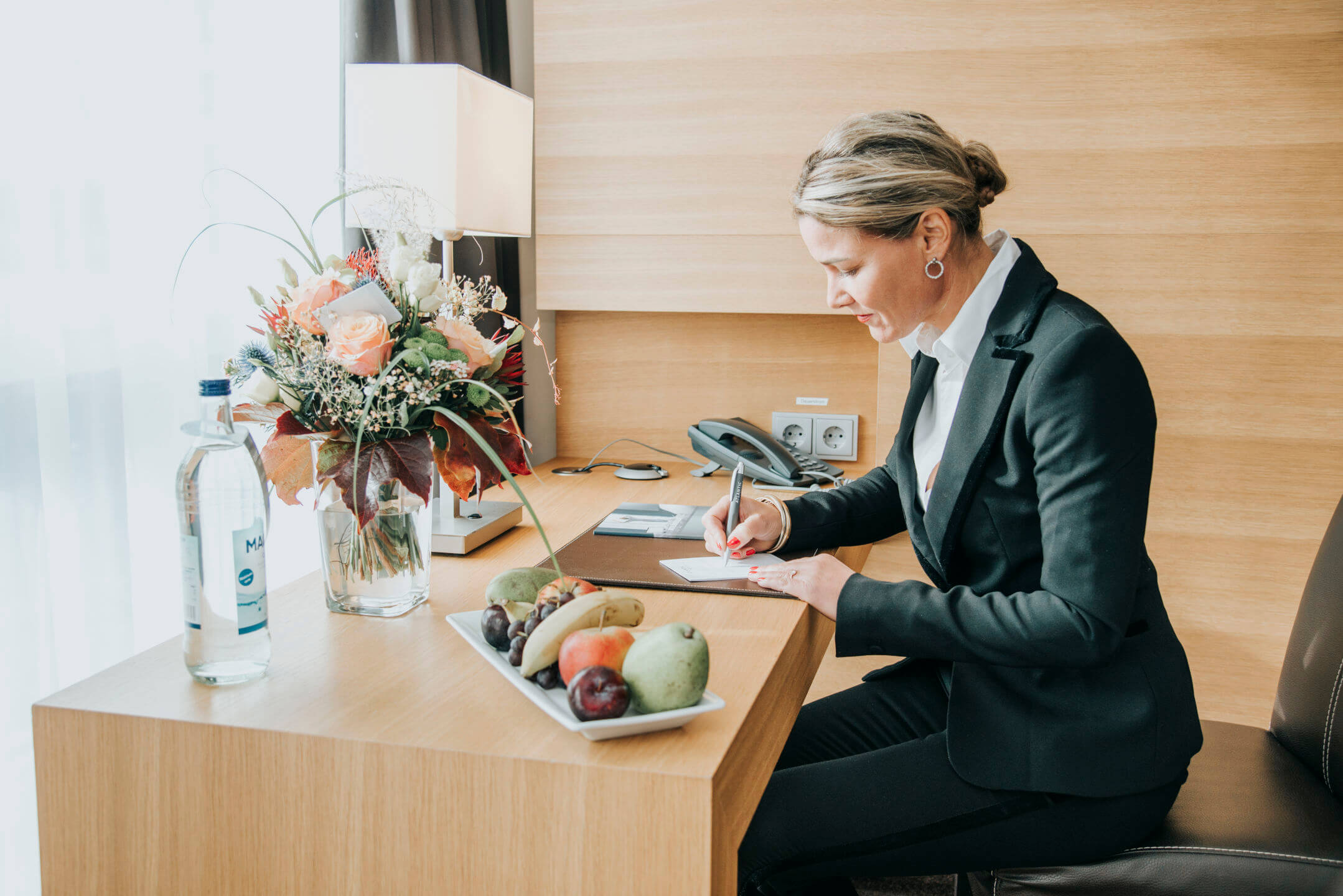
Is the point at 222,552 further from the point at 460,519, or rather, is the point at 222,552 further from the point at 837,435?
the point at 837,435

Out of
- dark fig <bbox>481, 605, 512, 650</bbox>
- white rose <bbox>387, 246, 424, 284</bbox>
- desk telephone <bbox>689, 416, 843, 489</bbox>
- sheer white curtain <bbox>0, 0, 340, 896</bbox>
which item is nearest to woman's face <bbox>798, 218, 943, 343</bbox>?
white rose <bbox>387, 246, 424, 284</bbox>

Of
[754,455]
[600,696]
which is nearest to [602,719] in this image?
[600,696]

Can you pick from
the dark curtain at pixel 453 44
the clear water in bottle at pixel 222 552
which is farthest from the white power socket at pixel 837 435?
the clear water in bottle at pixel 222 552

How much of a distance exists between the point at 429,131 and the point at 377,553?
70cm

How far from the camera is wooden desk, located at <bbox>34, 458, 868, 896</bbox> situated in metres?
0.81

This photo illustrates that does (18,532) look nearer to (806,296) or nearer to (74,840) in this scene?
(74,840)

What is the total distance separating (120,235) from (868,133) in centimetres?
101

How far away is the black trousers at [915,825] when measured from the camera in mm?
1102

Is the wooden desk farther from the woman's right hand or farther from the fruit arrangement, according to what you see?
the woman's right hand

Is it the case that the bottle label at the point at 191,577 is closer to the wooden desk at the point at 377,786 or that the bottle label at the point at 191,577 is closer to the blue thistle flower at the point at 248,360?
the wooden desk at the point at 377,786

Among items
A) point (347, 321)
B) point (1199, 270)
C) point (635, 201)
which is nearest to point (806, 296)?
point (635, 201)

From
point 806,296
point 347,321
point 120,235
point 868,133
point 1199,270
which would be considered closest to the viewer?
point 347,321

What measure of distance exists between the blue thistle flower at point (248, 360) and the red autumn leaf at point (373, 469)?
0.12 metres

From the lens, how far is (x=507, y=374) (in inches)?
49.6
